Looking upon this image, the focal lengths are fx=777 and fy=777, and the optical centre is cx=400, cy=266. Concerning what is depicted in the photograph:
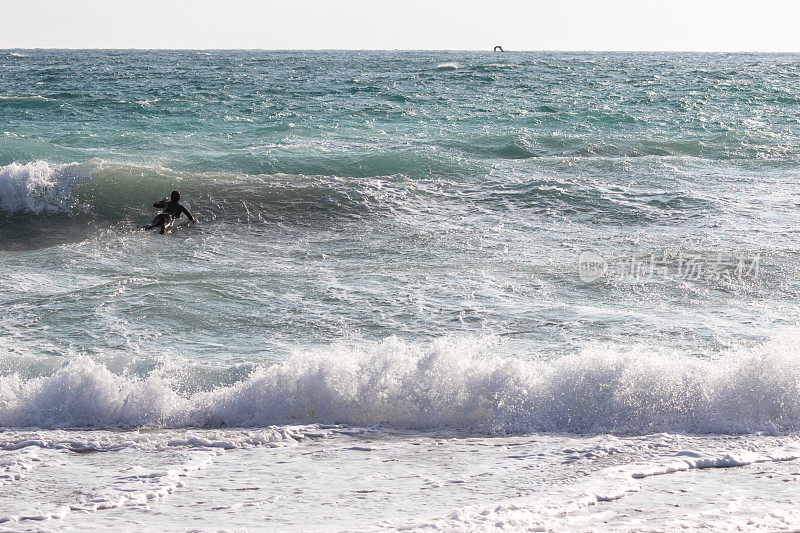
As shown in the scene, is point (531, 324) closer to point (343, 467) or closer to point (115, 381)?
point (343, 467)

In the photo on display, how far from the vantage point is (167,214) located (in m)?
11.0

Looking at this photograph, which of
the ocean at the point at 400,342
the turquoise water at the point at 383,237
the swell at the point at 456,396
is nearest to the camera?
the ocean at the point at 400,342

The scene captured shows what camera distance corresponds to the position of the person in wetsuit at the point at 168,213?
10883mm

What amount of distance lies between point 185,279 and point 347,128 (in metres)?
13.3

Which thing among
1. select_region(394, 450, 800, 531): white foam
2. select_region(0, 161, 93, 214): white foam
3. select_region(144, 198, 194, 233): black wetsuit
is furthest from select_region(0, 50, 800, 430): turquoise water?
select_region(394, 450, 800, 531): white foam

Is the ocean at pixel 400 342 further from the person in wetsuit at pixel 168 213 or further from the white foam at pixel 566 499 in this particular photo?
the person in wetsuit at pixel 168 213

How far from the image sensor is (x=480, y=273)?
27.9ft

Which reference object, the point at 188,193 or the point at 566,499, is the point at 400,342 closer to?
the point at 566,499

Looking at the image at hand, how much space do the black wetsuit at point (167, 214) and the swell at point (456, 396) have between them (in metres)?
5.54

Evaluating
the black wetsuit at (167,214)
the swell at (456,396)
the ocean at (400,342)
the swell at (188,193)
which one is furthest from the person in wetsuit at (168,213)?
the swell at (456,396)

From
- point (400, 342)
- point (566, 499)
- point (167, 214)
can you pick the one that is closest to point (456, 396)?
point (400, 342)

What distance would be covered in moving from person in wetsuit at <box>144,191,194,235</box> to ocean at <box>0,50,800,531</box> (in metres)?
0.38

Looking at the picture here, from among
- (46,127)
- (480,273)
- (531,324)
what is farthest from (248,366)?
(46,127)

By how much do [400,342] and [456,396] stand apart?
3.84 ft
